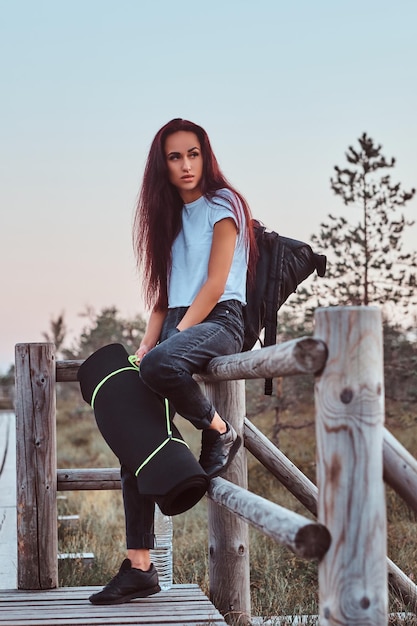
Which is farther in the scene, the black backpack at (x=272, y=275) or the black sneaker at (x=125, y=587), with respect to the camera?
the black backpack at (x=272, y=275)

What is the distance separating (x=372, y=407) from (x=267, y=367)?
53 cm

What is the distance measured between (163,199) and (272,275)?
2.05 feet

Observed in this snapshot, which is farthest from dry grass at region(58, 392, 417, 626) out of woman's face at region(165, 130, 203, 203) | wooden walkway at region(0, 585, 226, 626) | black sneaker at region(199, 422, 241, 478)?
woman's face at region(165, 130, 203, 203)

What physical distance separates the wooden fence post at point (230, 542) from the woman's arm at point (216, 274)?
51cm

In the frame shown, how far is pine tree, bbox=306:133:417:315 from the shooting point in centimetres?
1090

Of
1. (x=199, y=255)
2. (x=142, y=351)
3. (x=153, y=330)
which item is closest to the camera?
(x=199, y=255)

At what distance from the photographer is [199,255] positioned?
392 cm

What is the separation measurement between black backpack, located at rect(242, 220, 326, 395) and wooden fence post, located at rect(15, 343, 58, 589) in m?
1.09

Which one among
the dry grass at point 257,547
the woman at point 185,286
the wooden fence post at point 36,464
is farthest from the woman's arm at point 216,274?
the dry grass at point 257,547

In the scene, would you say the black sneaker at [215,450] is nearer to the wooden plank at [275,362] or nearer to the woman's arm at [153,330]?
the wooden plank at [275,362]

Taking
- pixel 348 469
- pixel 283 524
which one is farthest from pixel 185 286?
pixel 348 469

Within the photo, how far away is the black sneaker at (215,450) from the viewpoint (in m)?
3.72

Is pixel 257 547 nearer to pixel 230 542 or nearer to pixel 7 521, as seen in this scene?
pixel 7 521

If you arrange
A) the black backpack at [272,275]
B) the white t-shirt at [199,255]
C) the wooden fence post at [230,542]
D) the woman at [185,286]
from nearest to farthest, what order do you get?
the woman at [185,286], the white t-shirt at [199,255], the black backpack at [272,275], the wooden fence post at [230,542]
